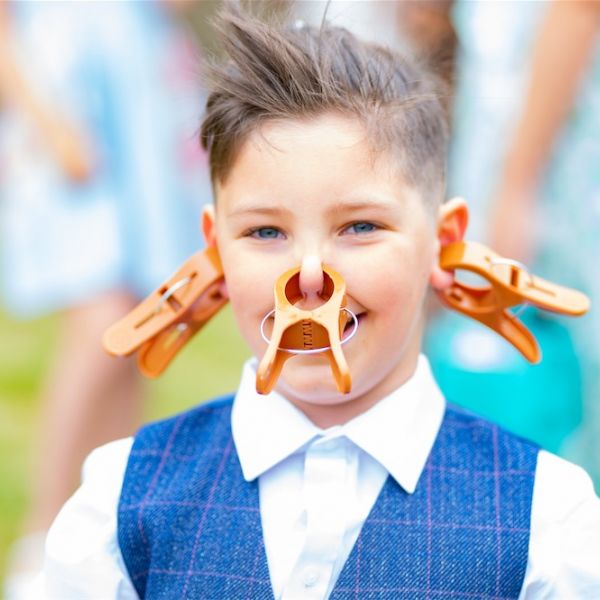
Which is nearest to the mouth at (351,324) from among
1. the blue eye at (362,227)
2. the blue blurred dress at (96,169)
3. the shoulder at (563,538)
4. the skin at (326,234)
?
the skin at (326,234)

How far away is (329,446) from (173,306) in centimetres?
32

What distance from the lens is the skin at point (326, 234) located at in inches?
59.9

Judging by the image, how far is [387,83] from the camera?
1.63 metres

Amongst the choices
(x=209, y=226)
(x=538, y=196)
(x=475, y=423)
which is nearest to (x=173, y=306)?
(x=209, y=226)

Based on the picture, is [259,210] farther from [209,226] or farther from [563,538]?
[563,538]

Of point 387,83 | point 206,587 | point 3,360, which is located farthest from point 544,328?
point 3,360

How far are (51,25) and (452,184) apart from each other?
1.07 metres

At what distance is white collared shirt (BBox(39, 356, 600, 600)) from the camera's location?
5.01 ft

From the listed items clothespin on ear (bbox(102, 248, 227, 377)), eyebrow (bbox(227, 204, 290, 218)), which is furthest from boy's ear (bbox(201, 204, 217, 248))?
eyebrow (bbox(227, 204, 290, 218))

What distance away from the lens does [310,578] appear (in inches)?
60.1

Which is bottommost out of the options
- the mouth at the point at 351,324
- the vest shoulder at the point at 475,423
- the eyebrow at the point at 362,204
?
the vest shoulder at the point at 475,423

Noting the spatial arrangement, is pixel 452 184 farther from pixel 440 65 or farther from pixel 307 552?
pixel 307 552

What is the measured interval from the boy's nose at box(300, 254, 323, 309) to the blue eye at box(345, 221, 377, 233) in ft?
0.25

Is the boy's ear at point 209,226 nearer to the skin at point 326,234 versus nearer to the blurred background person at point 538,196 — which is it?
the skin at point 326,234
